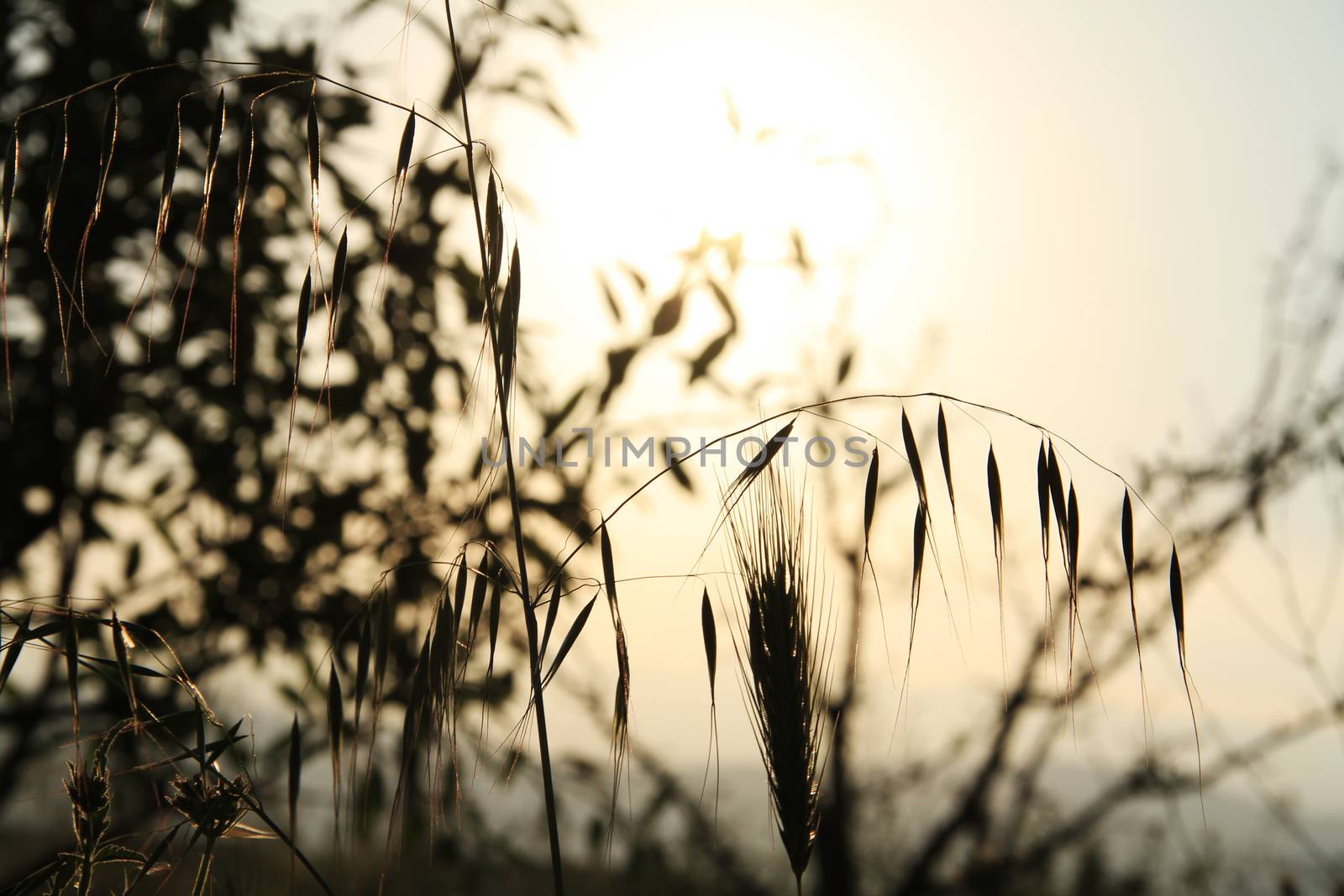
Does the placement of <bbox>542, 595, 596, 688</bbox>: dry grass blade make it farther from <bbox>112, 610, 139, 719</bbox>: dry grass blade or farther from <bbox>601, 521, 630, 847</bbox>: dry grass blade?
<bbox>112, 610, 139, 719</bbox>: dry grass blade

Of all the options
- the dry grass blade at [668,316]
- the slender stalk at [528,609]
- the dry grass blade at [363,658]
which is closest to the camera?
the slender stalk at [528,609]

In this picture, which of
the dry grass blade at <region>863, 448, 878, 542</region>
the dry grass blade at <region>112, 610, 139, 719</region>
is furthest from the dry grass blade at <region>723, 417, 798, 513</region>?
the dry grass blade at <region>112, 610, 139, 719</region>

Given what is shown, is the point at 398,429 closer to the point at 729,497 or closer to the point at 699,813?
the point at 729,497

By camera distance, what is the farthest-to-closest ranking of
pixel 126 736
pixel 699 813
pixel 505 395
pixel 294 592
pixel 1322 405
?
pixel 699 813, pixel 1322 405, pixel 294 592, pixel 126 736, pixel 505 395

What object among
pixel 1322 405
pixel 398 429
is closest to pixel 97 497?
pixel 398 429

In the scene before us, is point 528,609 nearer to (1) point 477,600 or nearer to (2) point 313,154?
(1) point 477,600

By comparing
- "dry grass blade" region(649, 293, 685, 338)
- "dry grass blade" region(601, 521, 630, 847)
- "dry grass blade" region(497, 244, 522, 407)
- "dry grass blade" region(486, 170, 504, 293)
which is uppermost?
"dry grass blade" region(649, 293, 685, 338)

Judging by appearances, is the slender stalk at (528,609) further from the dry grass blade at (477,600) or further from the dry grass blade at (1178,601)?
the dry grass blade at (1178,601)

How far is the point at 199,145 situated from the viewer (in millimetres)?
1144

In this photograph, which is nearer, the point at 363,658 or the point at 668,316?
the point at 363,658

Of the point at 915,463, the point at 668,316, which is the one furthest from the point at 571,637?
the point at 668,316

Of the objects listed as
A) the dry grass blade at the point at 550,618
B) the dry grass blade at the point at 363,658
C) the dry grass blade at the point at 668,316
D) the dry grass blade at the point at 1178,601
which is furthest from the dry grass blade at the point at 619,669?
the dry grass blade at the point at 668,316

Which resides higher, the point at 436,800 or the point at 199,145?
the point at 199,145

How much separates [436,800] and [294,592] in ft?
2.48
